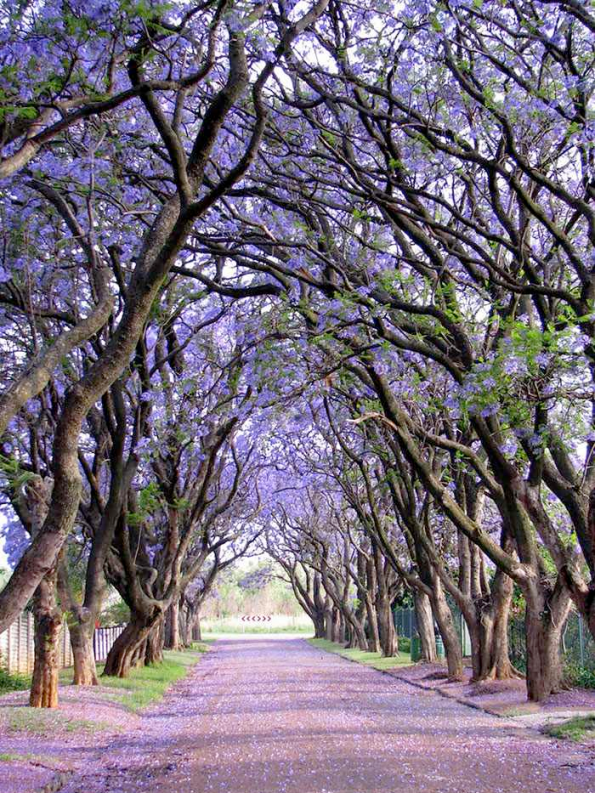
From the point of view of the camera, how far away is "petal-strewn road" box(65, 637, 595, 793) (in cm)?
776

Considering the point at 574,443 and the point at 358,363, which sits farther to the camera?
the point at 574,443

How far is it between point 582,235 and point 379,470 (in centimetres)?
1137

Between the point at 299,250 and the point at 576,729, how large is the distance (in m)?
→ 6.73

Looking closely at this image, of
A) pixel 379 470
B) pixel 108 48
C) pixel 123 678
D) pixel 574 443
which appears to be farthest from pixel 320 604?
pixel 108 48

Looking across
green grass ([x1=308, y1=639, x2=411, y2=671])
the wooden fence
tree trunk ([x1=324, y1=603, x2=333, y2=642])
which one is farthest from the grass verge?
tree trunk ([x1=324, y1=603, x2=333, y2=642])

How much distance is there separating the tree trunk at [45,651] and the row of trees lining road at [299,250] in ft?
0.12

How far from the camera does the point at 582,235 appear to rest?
43.9 feet

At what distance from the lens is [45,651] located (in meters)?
12.4

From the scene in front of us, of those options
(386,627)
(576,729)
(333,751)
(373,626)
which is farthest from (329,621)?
(333,751)

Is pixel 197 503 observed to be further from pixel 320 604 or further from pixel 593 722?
pixel 320 604

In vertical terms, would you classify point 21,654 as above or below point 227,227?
below

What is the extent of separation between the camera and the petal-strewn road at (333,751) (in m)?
7.76

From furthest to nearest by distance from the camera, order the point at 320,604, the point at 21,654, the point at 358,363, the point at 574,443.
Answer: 1. the point at 320,604
2. the point at 21,654
3. the point at 574,443
4. the point at 358,363

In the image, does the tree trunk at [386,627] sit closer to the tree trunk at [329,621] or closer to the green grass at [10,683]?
the green grass at [10,683]
